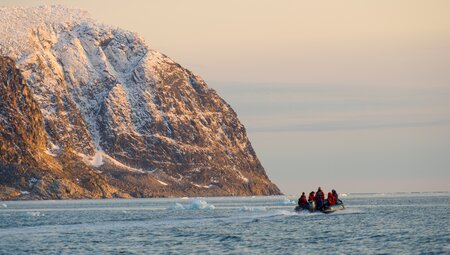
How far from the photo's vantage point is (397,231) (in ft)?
432

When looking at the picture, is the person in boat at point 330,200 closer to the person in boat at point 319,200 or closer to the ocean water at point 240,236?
the person in boat at point 319,200

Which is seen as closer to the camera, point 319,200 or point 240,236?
point 240,236

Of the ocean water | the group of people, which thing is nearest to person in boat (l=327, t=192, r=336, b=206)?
the group of people

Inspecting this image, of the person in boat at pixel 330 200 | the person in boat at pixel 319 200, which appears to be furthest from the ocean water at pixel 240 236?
the person in boat at pixel 330 200

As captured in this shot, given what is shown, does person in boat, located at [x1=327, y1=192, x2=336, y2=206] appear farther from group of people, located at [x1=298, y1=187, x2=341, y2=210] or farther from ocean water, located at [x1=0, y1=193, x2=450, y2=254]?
ocean water, located at [x1=0, y1=193, x2=450, y2=254]

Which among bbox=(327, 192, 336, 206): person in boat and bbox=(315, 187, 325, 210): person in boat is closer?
bbox=(315, 187, 325, 210): person in boat

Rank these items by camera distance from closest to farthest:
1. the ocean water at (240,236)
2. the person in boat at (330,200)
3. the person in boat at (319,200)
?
1. the ocean water at (240,236)
2. the person in boat at (319,200)
3. the person in boat at (330,200)

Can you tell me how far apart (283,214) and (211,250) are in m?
79.0

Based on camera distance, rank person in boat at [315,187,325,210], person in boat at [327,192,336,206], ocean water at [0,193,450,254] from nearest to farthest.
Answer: ocean water at [0,193,450,254]
person in boat at [315,187,325,210]
person in boat at [327,192,336,206]

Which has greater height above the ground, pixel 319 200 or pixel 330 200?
pixel 330 200

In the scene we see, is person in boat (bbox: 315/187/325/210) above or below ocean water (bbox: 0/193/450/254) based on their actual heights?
above

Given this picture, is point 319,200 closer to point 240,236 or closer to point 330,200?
point 330,200

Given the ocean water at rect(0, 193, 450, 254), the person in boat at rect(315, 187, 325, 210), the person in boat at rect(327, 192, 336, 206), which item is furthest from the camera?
the person in boat at rect(327, 192, 336, 206)

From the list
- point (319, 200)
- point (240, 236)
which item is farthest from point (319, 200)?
point (240, 236)
